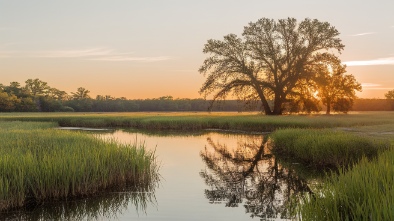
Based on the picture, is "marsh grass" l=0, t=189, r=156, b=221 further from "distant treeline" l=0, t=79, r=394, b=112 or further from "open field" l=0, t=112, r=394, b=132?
"distant treeline" l=0, t=79, r=394, b=112

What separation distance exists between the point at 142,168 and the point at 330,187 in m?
8.37

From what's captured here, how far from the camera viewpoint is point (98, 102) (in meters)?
118

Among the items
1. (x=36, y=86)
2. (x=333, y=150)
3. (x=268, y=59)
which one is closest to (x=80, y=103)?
(x=36, y=86)

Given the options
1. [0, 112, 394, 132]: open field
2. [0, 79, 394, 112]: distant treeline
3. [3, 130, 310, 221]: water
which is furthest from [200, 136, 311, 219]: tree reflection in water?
[0, 79, 394, 112]: distant treeline

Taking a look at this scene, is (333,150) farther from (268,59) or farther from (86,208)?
(268,59)

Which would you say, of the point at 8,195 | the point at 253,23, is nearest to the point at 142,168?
the point at 8,195

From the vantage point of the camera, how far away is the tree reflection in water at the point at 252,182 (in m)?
12.1

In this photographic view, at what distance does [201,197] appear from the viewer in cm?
1320

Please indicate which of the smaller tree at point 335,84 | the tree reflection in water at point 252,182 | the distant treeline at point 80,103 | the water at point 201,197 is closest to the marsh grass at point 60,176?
the water at point 201,197

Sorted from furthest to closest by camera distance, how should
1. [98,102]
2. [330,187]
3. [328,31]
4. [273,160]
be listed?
[98,102], [328,31], [273,160], [330,187]

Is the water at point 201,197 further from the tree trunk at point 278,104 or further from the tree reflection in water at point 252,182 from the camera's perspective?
the tree trunk at point 278,104

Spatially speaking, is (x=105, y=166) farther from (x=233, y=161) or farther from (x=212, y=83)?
(x=212, y=83)

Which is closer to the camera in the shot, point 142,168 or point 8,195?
point 8,195

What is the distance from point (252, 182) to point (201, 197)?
3312mm
